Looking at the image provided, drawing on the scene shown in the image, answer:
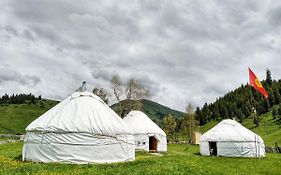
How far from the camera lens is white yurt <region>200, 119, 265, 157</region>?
104 feet

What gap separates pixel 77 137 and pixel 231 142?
18600 millimetres

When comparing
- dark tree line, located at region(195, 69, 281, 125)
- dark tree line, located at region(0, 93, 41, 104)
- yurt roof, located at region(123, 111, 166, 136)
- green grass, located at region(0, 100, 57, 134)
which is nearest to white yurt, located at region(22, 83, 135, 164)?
yurt roof, located at region(123, 111, 166, 136)

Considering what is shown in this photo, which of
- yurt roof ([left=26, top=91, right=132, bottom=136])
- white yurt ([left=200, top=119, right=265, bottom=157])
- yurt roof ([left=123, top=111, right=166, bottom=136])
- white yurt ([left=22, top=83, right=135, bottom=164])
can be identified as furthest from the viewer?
yurt roof ([left=123, top=111, right=166, bottom=136])

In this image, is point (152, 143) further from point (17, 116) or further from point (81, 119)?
point (17, 116)

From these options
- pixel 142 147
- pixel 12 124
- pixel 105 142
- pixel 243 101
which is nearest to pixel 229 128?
pixel 142 147

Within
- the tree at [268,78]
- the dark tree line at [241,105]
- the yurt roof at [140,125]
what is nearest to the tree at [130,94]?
the yurt roof at [140,125]

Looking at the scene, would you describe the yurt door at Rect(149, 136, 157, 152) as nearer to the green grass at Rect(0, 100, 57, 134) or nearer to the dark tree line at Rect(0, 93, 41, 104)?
the green grass at Rect(0, 100, 57, 134)

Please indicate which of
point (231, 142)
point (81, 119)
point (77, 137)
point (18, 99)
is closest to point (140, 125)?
point (231, 142)

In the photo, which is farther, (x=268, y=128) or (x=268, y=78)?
(x=268, y=78)

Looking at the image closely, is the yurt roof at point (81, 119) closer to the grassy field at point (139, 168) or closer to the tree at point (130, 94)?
the grassy field at point (139, 168)

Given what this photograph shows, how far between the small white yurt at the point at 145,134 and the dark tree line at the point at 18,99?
449 feet

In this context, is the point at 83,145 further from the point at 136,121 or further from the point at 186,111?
the point at 186,111

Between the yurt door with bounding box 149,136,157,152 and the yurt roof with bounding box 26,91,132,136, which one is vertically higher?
the yurt roof with bounding box 26,91,132,136

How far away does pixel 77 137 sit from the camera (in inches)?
768
